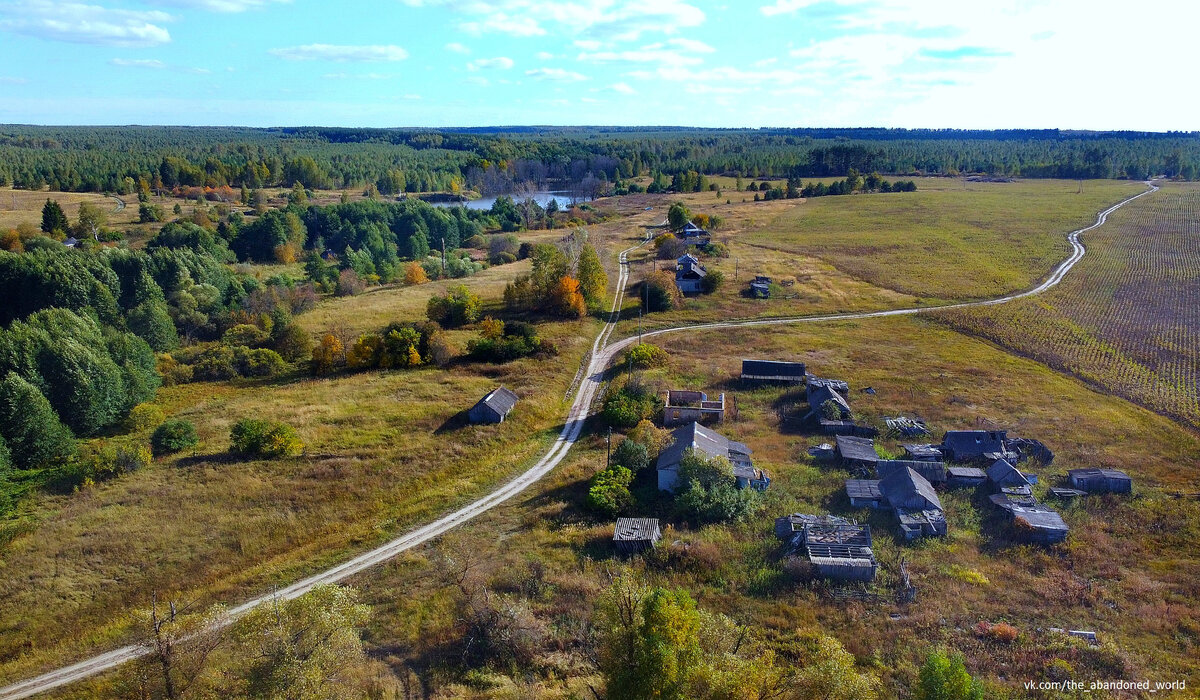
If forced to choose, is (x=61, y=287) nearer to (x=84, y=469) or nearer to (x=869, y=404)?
(x=84, y=469)

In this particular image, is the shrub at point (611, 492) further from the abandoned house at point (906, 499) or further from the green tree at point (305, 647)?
the green tree at point (305, 647)

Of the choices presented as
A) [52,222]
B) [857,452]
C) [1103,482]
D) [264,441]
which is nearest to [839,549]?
[857,452]

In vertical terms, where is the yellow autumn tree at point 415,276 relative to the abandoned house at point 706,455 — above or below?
above

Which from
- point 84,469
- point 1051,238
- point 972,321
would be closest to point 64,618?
point 84,469

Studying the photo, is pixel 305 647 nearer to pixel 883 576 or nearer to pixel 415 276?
pixel 883 576

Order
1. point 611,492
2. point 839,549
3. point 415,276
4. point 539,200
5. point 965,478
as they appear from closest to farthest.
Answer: point 839,549 → point 611,492 → point 965,478 → point 415,276 → point 539,200

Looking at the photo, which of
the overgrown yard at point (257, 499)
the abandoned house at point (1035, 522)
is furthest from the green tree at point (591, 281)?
the abandoned house at point (1035, 522)
